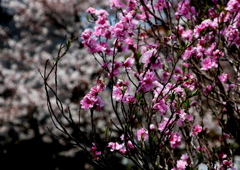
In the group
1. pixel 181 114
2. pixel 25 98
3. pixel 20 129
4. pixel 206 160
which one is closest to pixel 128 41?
pixel 181 114

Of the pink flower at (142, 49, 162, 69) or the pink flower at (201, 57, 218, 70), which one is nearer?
the pink flower at (142, 49, 162, 69)

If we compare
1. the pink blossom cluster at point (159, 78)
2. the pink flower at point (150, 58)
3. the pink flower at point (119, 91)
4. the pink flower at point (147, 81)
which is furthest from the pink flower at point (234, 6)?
the pink flower at point (119, 91)

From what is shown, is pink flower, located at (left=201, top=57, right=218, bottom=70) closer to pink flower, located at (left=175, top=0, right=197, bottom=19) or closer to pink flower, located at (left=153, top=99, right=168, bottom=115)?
pink flower, located at (left=175, top=0, right=197, bottom=19)

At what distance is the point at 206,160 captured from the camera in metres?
2.74

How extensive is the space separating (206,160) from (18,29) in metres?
11.2

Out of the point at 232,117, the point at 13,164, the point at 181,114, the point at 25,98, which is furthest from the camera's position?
the point at 25,98

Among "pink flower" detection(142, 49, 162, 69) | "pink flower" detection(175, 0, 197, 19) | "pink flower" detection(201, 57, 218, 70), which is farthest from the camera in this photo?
"pink flower" detection(175, 0, 197, 19)

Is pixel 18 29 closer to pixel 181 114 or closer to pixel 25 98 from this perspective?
pixel 25 98

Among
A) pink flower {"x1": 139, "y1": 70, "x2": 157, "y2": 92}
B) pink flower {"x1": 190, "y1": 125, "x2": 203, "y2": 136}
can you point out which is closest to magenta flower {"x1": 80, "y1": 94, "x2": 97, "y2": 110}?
pink flower {"x1": 139, "y1": 70, "x2": 157, "y2": 92}

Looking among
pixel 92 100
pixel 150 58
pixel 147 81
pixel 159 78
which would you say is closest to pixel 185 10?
pixel 159 78

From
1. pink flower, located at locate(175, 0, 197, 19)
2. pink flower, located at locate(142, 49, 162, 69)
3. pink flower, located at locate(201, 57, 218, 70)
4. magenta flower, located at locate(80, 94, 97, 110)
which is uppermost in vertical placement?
pink flower, located at locate(175, 0, 197, 19)

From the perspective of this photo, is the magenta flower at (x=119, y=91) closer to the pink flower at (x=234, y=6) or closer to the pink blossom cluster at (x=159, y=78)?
the pink blossom cluster at (x=159, y=78)

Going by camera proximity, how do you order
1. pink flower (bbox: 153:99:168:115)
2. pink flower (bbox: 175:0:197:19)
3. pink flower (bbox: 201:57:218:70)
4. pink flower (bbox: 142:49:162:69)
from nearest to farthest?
pink flower (bbox: 142:49:162:69) → pink flower (bbox: 153:99:168:115) → pink flower (bbox: 201:57:218:70) → pink flower (bbox: 175:0:197:19)

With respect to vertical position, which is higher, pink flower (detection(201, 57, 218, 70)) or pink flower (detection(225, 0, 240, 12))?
pink flower (detection(225, 0, 240, 12))
